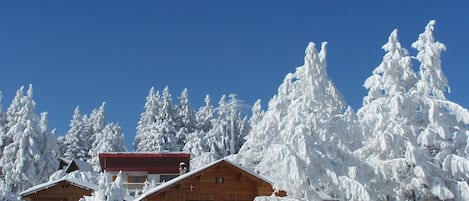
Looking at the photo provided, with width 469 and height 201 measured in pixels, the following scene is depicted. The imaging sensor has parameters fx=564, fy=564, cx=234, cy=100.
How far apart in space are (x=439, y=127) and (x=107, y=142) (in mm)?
44857

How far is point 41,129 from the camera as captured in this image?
56000 millimetres

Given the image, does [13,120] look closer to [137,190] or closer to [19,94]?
[19,94]

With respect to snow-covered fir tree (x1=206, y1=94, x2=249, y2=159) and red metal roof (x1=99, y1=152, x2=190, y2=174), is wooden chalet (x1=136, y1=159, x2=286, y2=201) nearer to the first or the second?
red metal roof (x1=99, y1=152, x2=190, y2=174)

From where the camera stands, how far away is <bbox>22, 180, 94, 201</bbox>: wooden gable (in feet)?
131

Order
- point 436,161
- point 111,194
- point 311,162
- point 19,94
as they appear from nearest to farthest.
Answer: point 111,194
point 311,162
point 436,161
point 19,94

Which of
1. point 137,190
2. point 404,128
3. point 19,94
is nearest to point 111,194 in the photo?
point 404,128

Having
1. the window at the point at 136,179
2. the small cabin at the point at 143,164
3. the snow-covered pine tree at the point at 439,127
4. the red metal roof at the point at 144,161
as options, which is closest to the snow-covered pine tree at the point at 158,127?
the window at the point at 136,179

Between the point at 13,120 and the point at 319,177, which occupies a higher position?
the point at 13,120

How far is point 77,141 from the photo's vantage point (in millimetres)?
71750

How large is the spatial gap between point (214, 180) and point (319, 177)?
8.77 metres

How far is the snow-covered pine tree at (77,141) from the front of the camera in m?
70.9

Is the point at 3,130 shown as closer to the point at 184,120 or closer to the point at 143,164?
the point at 143,164

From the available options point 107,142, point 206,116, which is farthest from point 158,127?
point 206,116

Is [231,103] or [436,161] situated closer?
[436,161]
